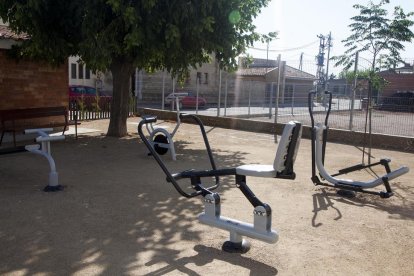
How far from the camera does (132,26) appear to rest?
7.88m

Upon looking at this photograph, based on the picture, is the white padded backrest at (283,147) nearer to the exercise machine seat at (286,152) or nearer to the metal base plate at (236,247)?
the exercise machine seat at (286,152)

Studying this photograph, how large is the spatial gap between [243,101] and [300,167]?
72.3 ft

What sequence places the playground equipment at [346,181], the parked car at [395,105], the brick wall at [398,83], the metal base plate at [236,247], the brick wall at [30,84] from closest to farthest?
the metal base plate at [236,247], the playground equipment at [346,181], the brick wall at [30,84], the parked car at [395,105], the brick wall at [398,83]

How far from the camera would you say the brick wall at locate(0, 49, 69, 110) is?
34.1 feet

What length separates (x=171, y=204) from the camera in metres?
5.19

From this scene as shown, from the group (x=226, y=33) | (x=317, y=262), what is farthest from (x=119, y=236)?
(x=226, y=33)

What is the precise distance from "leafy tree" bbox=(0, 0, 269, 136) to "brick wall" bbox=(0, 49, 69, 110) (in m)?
1.03

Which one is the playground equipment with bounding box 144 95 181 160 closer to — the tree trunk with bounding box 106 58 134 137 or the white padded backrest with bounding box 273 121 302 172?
the tree trunk with bounding box 106 58 134 137

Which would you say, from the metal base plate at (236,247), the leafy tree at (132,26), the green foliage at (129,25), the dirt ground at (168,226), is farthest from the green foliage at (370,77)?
the metal base plate at (236,247)

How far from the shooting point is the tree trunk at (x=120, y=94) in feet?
34.8

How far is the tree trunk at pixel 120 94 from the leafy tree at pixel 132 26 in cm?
132

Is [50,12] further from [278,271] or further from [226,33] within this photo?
[278,271]

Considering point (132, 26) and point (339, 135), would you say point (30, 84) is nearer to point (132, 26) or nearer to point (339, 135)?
point (132, 26)

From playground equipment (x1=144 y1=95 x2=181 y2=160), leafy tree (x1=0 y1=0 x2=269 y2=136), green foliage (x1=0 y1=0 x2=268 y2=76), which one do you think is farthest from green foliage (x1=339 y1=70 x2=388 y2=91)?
playground equipment (x1=144 y1=95 x2=181 y2=160)
